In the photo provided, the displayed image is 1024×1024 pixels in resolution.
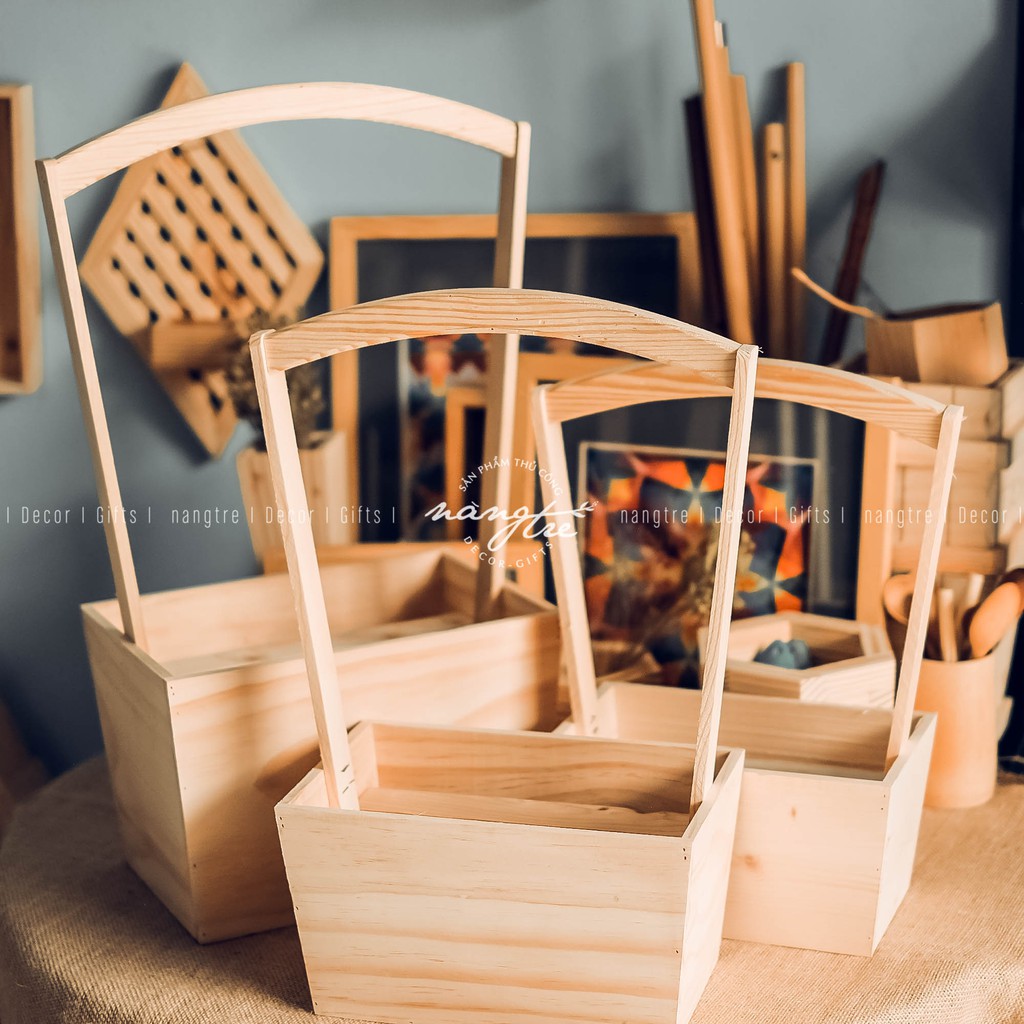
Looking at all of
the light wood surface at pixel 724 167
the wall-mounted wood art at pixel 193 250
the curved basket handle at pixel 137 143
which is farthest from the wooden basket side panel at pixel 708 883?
the wall-mounted wood art at pixel 193 250

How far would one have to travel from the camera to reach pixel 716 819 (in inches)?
24.2

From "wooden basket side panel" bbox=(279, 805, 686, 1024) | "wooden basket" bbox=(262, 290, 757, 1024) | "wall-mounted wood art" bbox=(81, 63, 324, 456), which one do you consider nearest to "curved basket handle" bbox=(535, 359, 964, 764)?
"wooden basket" bbox=(262, 290, 757, 1024)

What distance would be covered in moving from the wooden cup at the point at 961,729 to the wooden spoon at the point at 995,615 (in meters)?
0.02

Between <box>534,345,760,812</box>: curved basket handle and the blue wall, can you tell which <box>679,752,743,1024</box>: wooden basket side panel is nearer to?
<box>534,345,760,812</box>: curved basket handle

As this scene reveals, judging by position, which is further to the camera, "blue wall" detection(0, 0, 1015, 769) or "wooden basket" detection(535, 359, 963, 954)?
"blue wall" detection(0, 0, 1015, 769)

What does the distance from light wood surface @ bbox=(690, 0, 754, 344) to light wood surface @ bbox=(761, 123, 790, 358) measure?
0.07 ft

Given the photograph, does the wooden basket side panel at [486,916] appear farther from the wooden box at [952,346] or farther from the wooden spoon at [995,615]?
the wooden box at [952,346]

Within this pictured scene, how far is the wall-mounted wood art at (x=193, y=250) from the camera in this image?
126cm

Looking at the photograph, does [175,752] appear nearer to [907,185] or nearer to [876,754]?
[876,754]

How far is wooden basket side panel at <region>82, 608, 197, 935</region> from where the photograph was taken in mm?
698

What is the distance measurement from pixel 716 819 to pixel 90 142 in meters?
0.54

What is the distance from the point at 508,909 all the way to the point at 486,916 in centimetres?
1

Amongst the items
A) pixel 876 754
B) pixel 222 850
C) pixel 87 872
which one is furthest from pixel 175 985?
pixel 876 754

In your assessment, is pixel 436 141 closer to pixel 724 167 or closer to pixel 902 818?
pixel 724 167
